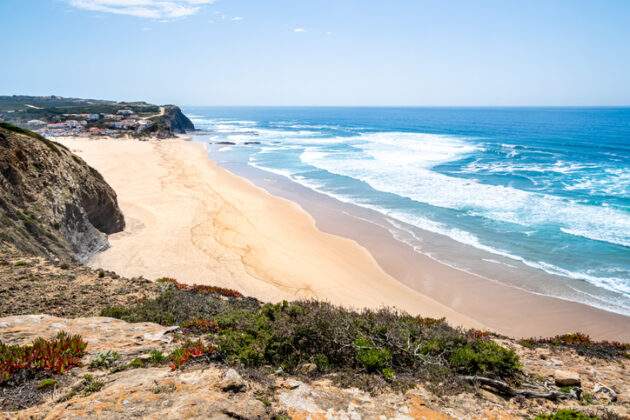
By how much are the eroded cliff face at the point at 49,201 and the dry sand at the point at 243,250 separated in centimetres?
111

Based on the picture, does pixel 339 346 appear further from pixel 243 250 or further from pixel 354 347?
pixel 243 250

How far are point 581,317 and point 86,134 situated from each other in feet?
232

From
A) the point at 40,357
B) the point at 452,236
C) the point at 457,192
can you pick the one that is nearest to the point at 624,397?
the point at 40,357

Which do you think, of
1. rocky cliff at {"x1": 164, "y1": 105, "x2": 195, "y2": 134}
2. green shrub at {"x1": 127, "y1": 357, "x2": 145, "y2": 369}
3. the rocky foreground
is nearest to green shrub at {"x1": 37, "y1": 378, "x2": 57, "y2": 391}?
the rocky foreground

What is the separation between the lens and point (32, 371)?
17.9 feet

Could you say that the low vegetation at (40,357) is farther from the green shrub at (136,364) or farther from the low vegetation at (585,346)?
the low vegetation at (585,346)

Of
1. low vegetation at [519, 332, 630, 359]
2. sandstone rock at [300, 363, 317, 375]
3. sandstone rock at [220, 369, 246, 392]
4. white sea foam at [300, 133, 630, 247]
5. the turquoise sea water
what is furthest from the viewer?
white sea foam at [300, 133, 630, 247]

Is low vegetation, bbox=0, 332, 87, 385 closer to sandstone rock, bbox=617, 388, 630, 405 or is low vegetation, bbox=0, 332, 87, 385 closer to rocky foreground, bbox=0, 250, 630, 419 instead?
rocky foreground, bbox=0, 250, 630, 419

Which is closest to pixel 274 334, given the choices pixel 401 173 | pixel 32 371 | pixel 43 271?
pixel 32 371

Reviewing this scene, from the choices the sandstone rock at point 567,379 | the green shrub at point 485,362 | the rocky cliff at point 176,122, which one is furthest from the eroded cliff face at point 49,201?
the rocky cliff at point 176,122

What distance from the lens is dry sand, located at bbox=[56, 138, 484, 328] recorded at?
15.6m

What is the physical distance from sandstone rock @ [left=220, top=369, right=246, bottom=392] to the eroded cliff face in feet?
33.2

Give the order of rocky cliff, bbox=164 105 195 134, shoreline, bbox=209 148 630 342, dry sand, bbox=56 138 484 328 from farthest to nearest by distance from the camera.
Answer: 1. rocky cliff, bbox=164 105 195 134
2. dry sand, bbox=56 138 484 328
3. shoreline, bbox=209 148 630 342

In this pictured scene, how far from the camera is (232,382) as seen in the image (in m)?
5.22
